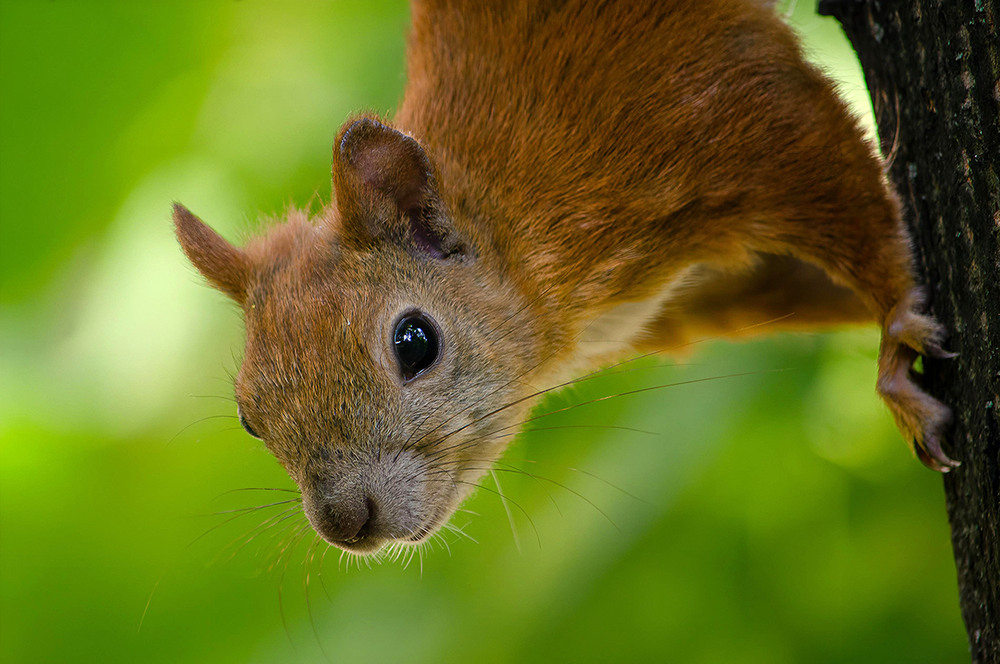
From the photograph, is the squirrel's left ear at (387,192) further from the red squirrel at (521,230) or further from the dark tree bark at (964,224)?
the dark tree bark at (964,224)

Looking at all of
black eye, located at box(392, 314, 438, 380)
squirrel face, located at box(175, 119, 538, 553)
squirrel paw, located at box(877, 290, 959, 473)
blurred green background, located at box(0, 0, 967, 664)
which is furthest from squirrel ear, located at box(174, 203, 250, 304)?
squirrel paw, located at box(877, 290, 959, 473)

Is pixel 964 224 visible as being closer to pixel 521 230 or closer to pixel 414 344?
pixel 521 230

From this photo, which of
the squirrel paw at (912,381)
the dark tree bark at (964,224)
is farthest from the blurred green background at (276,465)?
the dark tree bark at (964,224)

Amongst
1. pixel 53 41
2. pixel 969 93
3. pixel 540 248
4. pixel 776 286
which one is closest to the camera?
pixel 969 93

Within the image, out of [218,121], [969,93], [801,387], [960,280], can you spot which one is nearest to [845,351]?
[801,387]

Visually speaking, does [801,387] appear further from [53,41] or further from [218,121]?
[53,41]

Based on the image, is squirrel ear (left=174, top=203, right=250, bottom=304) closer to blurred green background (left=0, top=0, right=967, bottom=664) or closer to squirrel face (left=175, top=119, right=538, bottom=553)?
squirrel face (left=175, top=119, right=538, bottom=553)
